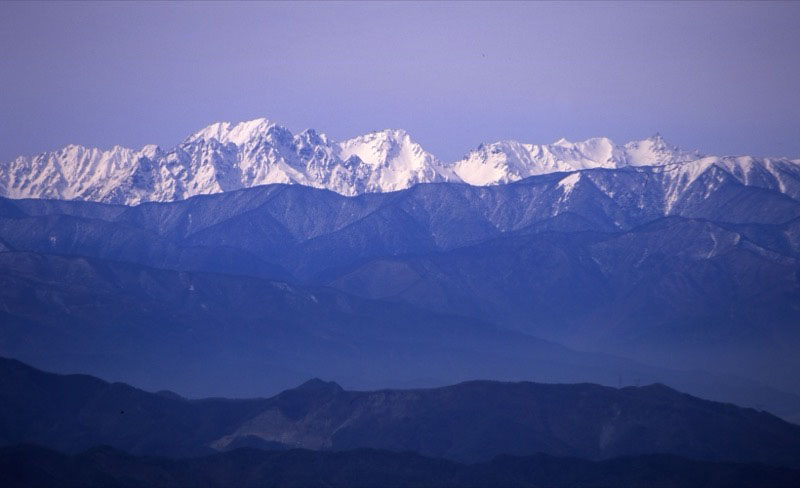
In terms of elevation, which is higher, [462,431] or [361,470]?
[462,431]

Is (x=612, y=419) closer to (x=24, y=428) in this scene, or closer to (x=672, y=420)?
(x=672, y=420)

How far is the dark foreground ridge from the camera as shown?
501 ft

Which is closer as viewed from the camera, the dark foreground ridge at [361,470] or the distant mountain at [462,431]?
the dark foreground ridge at [361,470]

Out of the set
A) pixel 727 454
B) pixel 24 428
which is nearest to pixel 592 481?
pixel 727 454

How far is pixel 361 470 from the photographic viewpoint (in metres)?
162

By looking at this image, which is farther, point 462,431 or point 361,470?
point 462,431

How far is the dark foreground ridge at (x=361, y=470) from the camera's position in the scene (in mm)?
152750

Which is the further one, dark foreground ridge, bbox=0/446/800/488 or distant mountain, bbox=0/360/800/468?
distant mountain, bbox=0/360/800/468

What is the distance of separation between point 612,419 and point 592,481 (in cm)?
3556

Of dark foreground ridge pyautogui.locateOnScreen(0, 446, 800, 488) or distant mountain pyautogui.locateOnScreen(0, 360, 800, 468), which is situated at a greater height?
distant mountain pyautogui.locateOnScreen(0, 360, 800, 468)

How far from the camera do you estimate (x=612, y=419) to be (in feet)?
643

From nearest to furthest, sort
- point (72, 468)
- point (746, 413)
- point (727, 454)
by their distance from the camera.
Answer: point (72, 468) → point (727, 454) → point (746, 413)

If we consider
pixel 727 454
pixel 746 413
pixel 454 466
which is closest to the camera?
pixel 454 466

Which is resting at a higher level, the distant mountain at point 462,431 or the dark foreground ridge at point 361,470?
the distant mountain at point 462,431
